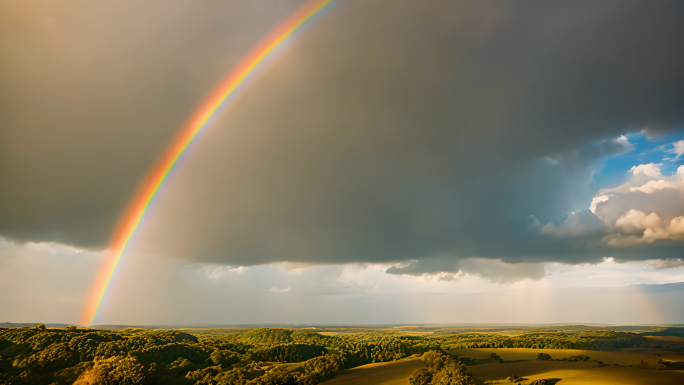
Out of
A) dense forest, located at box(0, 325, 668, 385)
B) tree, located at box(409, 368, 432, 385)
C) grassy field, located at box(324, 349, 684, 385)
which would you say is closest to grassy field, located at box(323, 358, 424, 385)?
grassy field, located at box(324, 349, 684, 385)

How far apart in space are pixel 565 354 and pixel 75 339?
5835 inches

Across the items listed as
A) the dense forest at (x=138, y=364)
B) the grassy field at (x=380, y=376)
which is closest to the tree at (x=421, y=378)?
the dense forest at (x=138, y=364)

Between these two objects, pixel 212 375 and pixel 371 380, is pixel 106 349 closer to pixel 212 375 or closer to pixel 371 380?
pixel 212 375

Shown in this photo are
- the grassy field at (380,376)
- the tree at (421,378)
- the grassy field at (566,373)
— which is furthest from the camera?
the grassy field at (380,376)

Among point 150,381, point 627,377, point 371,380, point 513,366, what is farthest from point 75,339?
point 627,377

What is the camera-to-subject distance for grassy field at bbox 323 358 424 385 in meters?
87.6

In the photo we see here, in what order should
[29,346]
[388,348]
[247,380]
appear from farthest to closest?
[388,348] → [29,346] → [247,380]

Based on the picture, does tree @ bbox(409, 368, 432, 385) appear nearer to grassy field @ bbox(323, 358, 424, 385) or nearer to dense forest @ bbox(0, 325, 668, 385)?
dense forest @ bbox(0, 325, 668, 385)

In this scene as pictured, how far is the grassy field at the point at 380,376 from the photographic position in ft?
287

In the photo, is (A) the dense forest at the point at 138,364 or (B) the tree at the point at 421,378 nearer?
(B) the tree at the point at 421,378

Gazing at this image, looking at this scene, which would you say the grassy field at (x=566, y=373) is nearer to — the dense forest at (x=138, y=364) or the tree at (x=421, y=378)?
the tree at (x=421, y=378)

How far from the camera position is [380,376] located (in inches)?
3743

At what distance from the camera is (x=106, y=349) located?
10631cm

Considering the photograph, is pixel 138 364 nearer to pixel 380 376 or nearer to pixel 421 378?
pixel 380 376
